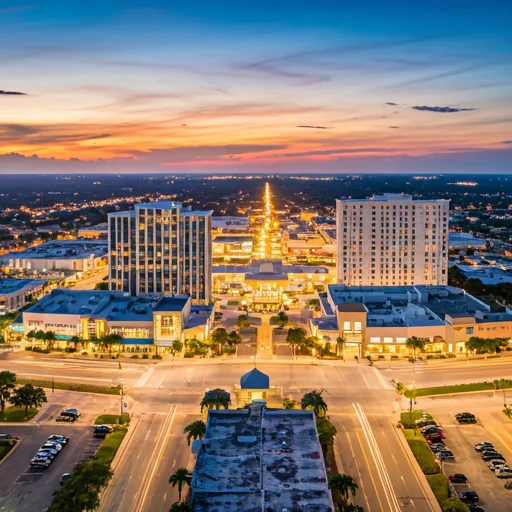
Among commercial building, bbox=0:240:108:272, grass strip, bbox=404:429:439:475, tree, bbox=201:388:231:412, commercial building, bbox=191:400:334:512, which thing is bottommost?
grass strip, bbox=404:429:439:475

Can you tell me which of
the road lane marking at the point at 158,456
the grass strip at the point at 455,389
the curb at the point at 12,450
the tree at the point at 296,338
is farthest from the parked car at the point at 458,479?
the curb at the point at 12,450

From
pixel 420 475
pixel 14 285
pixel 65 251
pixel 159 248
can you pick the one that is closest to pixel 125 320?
pixel 159 248

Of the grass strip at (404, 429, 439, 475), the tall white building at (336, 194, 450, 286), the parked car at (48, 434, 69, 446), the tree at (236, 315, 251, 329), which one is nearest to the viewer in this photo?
the grass strip at (404, 429, 439, 475)

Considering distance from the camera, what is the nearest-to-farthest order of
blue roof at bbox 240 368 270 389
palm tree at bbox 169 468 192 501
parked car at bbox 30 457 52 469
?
palm tree at bbox 169 468 192 501 → parked car at bbox 30 457 52 469 → blue roof at bbox 240 368 270 389

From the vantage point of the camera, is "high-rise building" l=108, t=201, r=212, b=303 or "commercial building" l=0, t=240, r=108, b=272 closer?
"high-rise building" l=108, t=201, r=212, b=303

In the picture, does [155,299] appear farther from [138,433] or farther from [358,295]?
[138,433]

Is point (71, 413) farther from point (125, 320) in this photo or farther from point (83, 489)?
point (125, 320)

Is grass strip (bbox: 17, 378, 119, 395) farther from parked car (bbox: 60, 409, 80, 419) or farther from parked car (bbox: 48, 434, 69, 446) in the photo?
parked car (bbox: 48, 434, 69, 446)

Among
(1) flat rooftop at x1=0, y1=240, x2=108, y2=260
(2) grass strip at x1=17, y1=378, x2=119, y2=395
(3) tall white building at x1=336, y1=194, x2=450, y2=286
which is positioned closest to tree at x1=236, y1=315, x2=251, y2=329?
(3) tall white building at x1=336, y1=194, x2=450, y2=286
